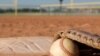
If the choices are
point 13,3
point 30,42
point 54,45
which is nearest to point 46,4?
point 13,3

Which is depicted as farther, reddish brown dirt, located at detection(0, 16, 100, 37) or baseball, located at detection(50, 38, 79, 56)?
reddish brown dirt, located at detection(0, 16, 100, 37)

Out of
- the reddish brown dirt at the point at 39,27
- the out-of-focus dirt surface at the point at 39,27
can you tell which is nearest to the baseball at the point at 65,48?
the out-of-focus dirt surface at the point at 39,27

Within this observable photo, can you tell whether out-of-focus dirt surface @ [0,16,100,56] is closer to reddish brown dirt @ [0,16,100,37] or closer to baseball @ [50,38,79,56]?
reddish brown dirt @ [0,16,100,37]

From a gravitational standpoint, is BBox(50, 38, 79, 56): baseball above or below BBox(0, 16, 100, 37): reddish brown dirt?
above

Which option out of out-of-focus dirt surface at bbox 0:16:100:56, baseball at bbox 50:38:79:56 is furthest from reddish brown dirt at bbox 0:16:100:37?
baseball at bbox 50:38:79:56

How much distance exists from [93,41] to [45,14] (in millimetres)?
17502

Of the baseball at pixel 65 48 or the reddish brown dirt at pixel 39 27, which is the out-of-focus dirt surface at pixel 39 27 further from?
the baseball at pixel 65 48

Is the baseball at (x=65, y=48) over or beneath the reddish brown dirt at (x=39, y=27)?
over

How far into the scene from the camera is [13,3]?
60.4 feet

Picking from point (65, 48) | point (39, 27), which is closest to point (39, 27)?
point (39, 27)

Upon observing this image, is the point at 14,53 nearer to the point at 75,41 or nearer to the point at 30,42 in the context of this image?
the point at 30,42

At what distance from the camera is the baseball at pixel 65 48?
12.7 feet

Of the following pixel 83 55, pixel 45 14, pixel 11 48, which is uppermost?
pixel 83 55

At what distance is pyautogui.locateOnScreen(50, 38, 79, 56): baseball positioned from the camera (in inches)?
153
